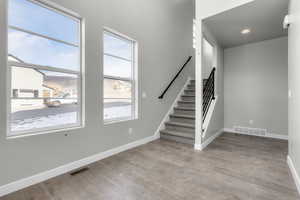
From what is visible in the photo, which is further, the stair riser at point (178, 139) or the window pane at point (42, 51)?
the stair riser at point (178, 139)

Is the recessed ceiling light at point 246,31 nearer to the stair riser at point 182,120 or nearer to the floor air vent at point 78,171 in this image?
the stair riser at point 182,120

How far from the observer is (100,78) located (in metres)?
2.85

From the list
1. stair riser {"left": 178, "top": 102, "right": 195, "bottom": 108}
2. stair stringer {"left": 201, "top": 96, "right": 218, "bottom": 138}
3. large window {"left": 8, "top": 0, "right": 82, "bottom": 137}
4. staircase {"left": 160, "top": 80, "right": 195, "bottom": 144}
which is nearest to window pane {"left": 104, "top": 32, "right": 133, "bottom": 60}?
large window {"left": 8, "top": 0, "right": 82, "bottom": 137}

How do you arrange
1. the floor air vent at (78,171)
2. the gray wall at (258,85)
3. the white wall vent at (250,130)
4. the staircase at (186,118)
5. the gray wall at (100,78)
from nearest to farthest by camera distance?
1. the gray wall at (100,78)
2. the floor air vent at (78,171)
3. the staircase at (186,118)
4. the gray wall at (258,85)
5. the white wall vent at (250,130)

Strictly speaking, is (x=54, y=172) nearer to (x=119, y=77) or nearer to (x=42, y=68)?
(x=42, y=68)

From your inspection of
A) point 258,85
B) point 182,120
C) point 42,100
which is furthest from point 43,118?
point 258,85

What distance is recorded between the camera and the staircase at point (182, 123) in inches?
149

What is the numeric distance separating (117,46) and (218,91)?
3131 millimetres

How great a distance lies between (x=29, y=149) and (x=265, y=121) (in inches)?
216

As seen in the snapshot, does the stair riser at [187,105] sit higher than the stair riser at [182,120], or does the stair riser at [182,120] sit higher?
the stair riser at [187,105]

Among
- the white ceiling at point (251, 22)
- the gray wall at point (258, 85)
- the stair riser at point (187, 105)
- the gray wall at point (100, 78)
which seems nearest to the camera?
the gray wall at point (100, 78)

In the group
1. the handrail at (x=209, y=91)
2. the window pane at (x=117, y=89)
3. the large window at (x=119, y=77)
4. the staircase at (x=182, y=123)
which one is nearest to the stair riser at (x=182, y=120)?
the staircase at (x=182, y=123)

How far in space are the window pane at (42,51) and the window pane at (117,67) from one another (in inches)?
24.0

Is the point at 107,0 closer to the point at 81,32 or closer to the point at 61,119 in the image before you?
the point at 81,32
